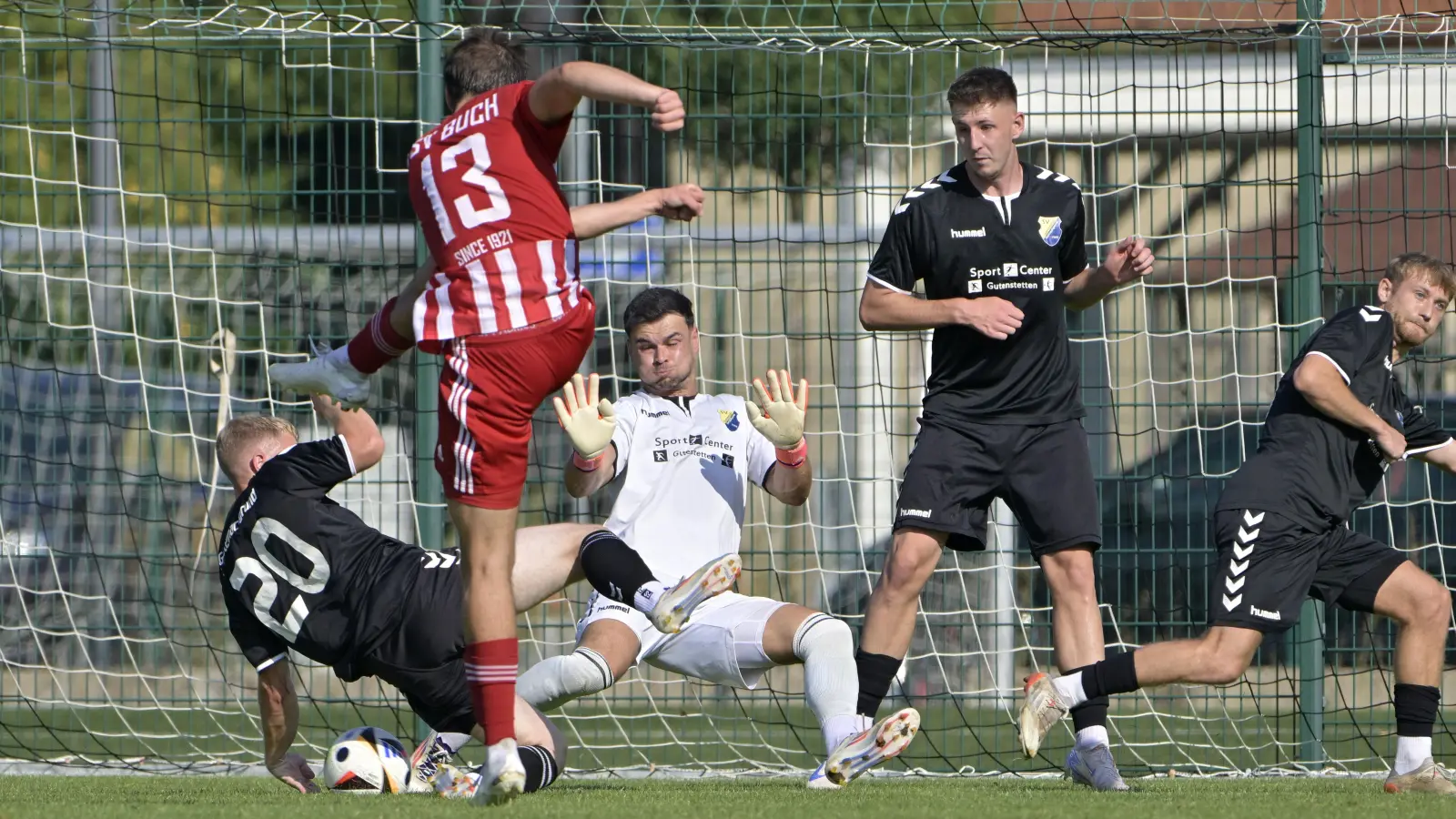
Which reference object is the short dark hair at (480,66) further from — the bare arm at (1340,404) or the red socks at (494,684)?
the bare arm at (1340,404)

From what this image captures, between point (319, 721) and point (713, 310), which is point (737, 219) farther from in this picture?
point (319, 721)

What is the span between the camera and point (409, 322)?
4.45 meters

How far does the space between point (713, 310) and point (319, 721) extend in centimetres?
268

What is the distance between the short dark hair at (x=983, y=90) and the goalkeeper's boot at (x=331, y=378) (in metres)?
1.98

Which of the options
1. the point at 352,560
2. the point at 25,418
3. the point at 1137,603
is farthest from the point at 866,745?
the point at 25,418

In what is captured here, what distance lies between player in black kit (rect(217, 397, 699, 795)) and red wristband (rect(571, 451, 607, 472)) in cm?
21

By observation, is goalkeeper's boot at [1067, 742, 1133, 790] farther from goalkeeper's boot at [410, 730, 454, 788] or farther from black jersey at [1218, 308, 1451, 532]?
goalkeeper's boot at [410, 730, 454, 788]

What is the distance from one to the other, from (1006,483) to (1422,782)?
1.57 m

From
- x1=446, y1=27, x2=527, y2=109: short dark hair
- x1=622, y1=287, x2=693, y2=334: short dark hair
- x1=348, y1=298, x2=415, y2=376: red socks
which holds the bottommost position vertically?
x1=348, y1=298, x2=415, y2=376: red socks

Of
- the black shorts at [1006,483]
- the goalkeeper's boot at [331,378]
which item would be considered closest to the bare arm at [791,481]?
Result: the black shorts at [1006,483]

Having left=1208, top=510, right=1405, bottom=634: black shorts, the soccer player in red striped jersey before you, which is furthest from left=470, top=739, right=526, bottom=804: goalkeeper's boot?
left=1208, top=510, right=1405, bottom=634: black shorts

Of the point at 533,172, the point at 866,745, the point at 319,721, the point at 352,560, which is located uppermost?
the point at 533,172

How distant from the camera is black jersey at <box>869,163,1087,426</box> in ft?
16.9

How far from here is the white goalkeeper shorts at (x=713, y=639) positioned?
16.7 feet
